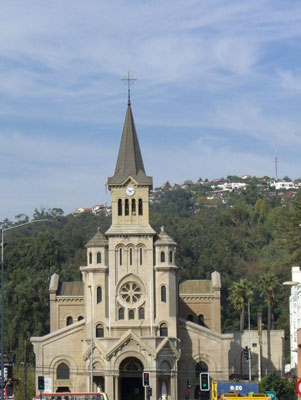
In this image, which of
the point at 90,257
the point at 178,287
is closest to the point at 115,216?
the point at 90,257

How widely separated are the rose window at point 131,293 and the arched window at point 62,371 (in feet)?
27.2

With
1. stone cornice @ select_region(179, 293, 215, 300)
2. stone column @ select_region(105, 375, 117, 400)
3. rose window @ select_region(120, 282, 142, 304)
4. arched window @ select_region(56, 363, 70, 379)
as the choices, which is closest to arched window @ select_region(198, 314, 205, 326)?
stone cornice @ select_region(179, 293, 215, 300)

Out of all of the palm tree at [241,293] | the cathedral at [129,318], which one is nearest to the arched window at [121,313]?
the cathedral at [129,318]

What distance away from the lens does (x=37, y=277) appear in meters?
158

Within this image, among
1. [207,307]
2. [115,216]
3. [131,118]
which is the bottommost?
[207,307]

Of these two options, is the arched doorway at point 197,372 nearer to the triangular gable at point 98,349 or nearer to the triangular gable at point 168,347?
the triangular gable at point 168,347

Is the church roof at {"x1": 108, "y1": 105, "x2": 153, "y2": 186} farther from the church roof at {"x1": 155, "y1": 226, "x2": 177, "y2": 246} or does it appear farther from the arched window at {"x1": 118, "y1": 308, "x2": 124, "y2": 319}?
the arched window at {"x1": 118, "y1": 308, "x2": 124, "y2": 319}

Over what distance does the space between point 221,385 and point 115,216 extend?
173 ft

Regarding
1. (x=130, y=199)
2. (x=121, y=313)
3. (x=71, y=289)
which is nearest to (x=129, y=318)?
(x=121, y=313)

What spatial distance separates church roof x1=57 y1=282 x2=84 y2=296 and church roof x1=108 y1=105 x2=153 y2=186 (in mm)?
15417

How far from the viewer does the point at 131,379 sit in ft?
348

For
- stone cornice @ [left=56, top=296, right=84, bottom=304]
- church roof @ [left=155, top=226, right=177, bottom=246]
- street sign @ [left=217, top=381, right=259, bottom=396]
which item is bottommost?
street sign @ [left=217, top=381, right=259, bottom=396]

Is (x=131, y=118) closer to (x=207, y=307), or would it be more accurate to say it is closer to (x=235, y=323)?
(x=207, y=307)

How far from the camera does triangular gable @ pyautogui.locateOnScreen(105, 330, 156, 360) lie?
10256 cm
